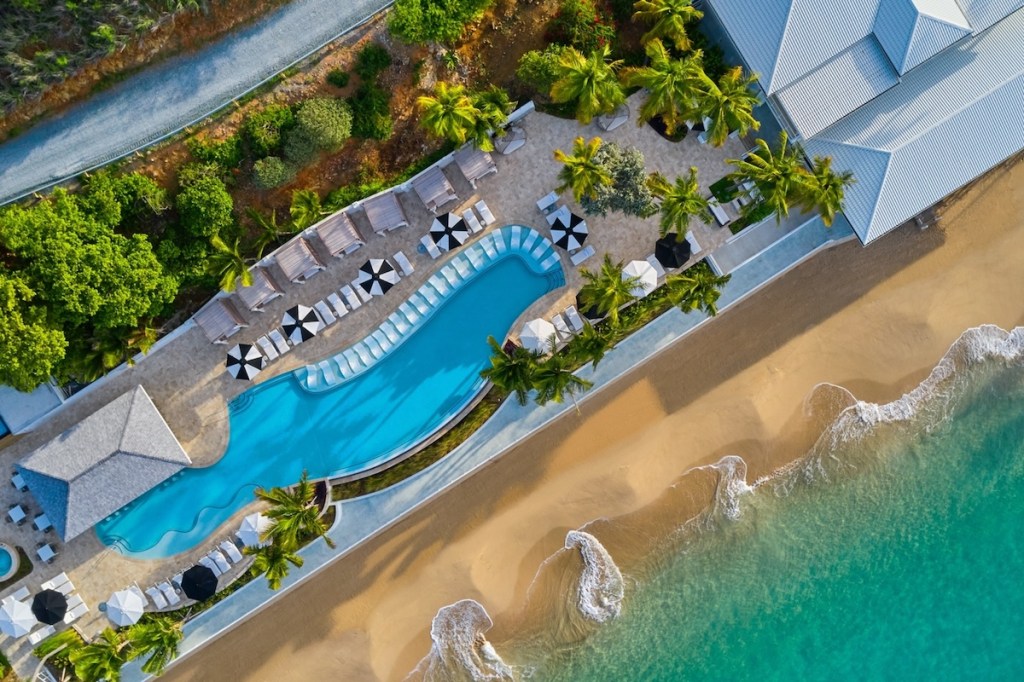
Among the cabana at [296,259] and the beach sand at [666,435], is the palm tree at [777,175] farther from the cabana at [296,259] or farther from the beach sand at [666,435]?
the cabana at [296,259]

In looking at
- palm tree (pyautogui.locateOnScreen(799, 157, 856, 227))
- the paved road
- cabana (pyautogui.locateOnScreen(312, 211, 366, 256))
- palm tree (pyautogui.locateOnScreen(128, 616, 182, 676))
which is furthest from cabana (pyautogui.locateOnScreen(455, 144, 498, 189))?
palm tree (pyautogui.locateOnScreen(128, 616, 182, 676))

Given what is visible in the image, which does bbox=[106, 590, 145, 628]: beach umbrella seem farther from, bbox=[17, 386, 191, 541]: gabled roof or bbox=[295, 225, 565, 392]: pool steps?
bbox=[295, 225, 565, 392]: pool steps

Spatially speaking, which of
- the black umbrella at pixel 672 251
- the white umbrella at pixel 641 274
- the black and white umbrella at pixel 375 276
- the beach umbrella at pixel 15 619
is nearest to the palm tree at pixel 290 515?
the black and white umbrella at pixel 375 276

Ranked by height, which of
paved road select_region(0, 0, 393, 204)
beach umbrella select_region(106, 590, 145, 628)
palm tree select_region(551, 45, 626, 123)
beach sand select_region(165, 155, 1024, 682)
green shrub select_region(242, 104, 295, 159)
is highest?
paved road select_region(0, 0, 393, 204)

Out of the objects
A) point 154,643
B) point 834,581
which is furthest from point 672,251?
point 154,643

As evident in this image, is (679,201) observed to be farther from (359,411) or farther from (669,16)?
(359,411)

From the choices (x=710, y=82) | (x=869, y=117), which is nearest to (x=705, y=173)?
(x=710, y=82)

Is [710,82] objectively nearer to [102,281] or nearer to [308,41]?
[308,41]
